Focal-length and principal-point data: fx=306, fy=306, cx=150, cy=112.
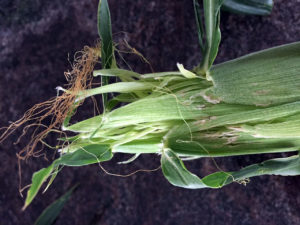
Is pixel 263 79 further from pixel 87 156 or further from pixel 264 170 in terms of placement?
pixel 87 156

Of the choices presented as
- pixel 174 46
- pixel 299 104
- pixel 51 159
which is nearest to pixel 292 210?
pixel 299 104

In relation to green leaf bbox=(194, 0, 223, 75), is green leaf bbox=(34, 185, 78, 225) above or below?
below

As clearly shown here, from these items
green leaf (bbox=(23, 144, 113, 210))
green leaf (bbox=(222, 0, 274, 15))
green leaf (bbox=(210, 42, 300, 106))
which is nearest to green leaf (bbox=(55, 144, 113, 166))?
green leaf (bbox=(23, 144, 113, 210))

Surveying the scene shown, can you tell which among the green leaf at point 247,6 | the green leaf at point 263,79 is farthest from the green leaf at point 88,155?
the green leaf at point 247,6

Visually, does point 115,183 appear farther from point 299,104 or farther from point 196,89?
point 299,104

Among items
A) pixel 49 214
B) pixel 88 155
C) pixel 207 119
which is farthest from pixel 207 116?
pixel 49 214

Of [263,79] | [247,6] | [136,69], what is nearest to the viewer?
[263,79]

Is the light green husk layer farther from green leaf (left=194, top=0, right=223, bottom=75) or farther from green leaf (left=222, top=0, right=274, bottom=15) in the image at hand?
green leaf (left=222, top=0, right=274, bottom=15)
